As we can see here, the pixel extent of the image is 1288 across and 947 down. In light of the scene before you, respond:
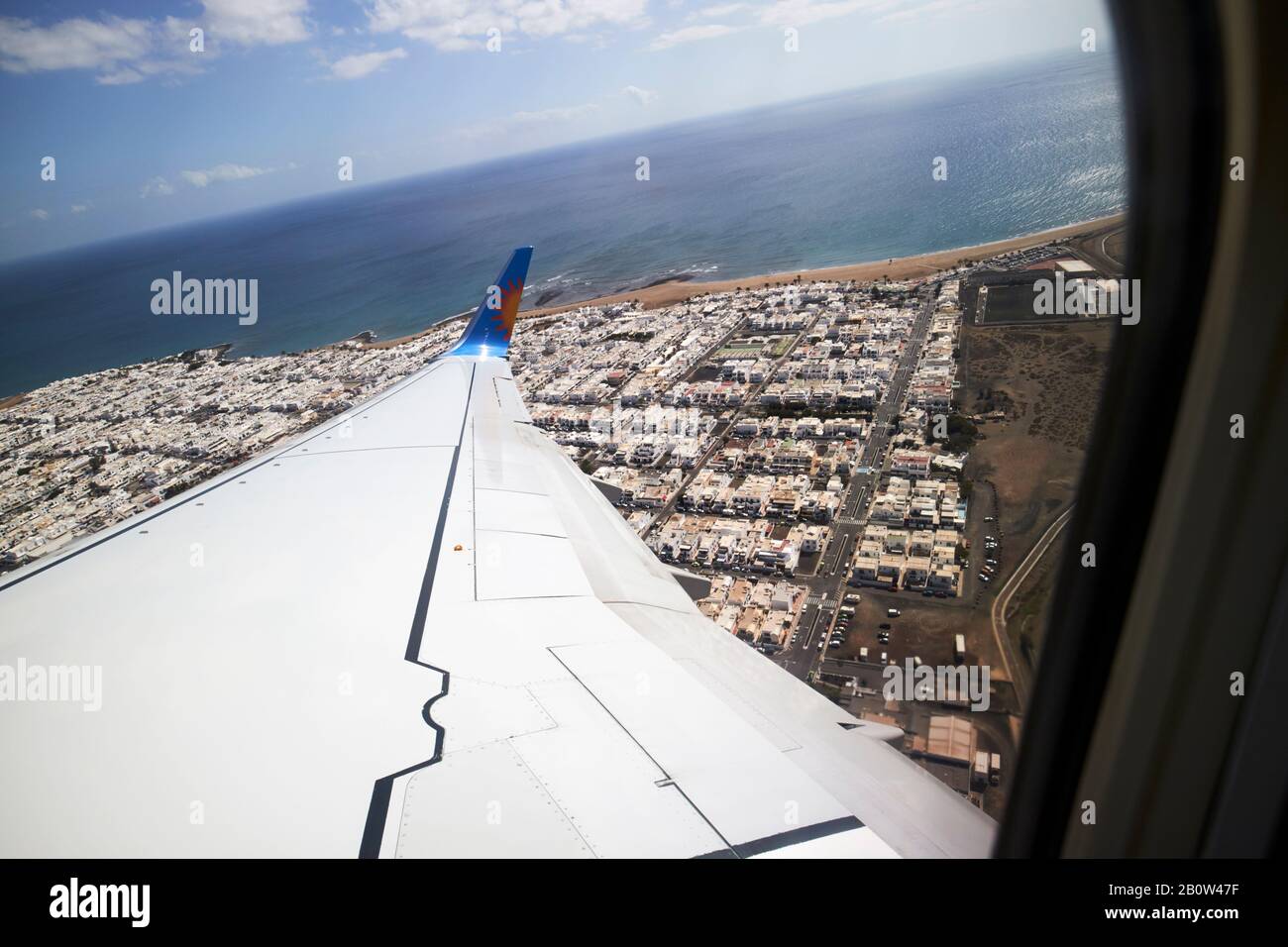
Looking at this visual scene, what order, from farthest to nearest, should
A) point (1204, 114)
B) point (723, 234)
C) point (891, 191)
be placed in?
point (723, 234), point (891, 191), point (1204, 114)

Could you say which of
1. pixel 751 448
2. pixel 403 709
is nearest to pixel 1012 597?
pixel 403 709

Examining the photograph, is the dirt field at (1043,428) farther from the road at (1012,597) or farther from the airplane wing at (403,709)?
the airplane wing at (403,709)

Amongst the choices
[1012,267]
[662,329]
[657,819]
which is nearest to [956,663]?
[1012,267]

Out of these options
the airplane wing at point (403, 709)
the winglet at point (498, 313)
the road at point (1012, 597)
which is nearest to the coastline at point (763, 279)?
the winglet at point (498, 313)

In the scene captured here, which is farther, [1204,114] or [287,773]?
[287,773]

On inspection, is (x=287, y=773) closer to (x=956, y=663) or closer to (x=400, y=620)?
(x=400, y=620)

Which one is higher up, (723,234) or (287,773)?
(723,234)
